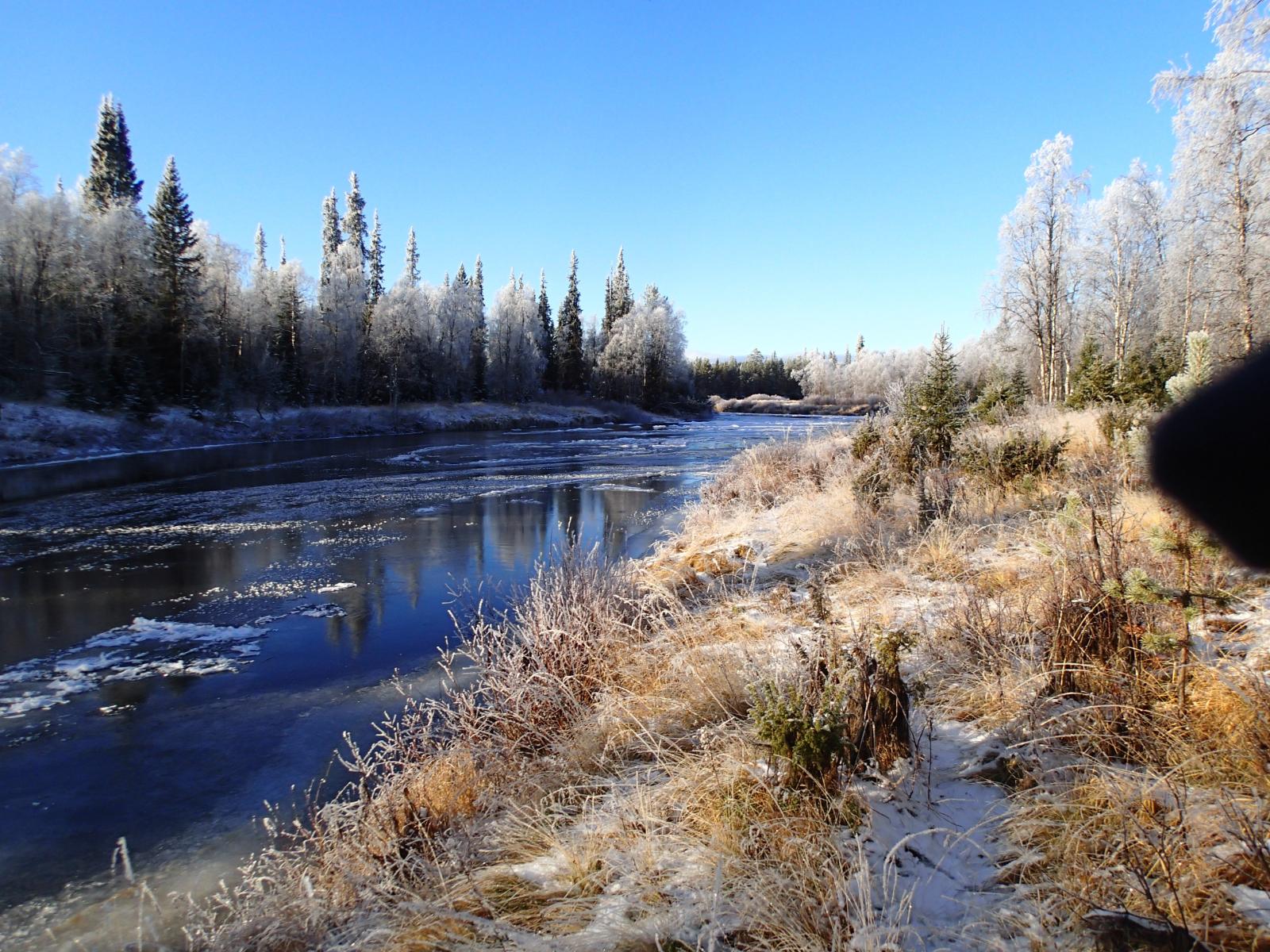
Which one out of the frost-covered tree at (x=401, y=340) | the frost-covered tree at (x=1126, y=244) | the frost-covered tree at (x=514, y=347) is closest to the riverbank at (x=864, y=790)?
the frost-covered tree at (x=1126, y=244)

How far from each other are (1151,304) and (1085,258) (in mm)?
5423

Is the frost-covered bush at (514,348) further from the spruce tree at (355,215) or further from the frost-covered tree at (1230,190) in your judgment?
the frost-covered tree at (1230,190)

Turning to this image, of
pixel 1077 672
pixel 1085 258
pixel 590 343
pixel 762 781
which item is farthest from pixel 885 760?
→ pixel 590 343

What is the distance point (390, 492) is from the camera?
18359 mm

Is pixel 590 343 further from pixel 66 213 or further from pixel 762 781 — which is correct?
pixel 762 781

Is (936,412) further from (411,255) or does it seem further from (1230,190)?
(411,255)

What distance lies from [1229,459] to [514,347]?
60.4m

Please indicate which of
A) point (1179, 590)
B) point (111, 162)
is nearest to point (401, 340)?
point (111, 162)

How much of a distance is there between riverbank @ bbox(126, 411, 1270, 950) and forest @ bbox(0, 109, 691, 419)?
109 feet

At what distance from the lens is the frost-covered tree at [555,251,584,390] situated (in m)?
64.1

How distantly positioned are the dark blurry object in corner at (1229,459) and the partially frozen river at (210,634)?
5.03m

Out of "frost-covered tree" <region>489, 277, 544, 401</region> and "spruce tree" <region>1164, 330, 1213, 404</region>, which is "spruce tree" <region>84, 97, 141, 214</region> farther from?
"spruce tree" <region>1164, 330, 1213, 404</region>

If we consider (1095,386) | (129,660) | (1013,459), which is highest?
(1095,386)

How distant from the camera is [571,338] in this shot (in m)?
64.7
